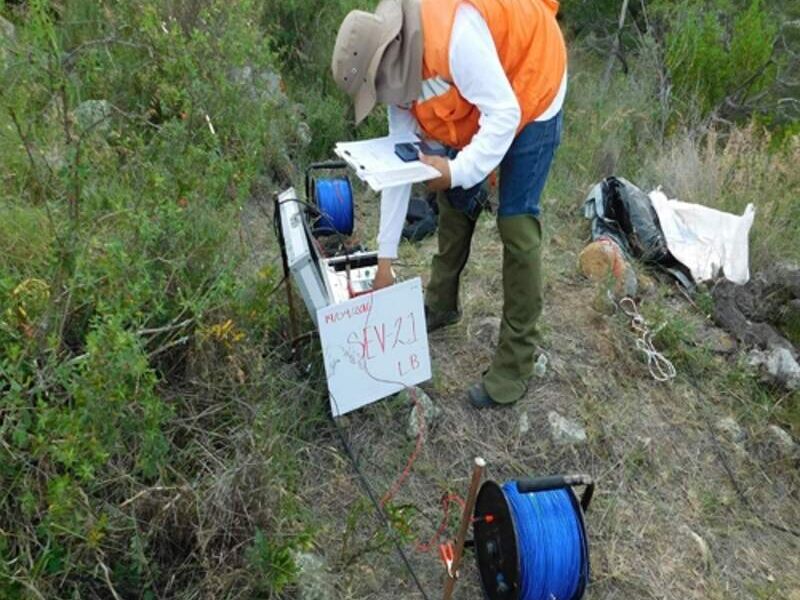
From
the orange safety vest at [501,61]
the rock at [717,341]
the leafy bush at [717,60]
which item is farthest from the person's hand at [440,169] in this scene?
the leafy bush at [717,60]

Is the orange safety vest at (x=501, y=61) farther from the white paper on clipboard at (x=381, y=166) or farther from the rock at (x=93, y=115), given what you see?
the rock at (x=93, y=115)

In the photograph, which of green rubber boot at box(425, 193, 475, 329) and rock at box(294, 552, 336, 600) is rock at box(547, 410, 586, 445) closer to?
green rubber boot at box(425, 193, 475, 329)

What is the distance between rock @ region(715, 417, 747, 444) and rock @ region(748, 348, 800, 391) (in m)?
0.39

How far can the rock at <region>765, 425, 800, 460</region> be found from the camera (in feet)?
11.0

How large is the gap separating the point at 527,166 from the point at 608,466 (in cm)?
133

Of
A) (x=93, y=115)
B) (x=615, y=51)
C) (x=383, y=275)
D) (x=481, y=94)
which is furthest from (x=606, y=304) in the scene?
(x=615, y=51)

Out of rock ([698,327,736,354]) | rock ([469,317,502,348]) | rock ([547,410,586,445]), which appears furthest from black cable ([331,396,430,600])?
rock ([698,327,736,354])

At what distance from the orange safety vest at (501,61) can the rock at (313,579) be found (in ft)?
5.08

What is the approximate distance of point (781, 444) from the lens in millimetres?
3387

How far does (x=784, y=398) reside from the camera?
141 inches

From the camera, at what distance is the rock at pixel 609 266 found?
13.3 feet

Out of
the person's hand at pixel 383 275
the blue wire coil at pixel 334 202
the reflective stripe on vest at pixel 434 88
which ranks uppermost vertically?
the reflective stripe on vest at pixel 434 88

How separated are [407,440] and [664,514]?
1.08 metres

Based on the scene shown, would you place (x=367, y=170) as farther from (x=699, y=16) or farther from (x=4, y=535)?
(x=699, y=16)
